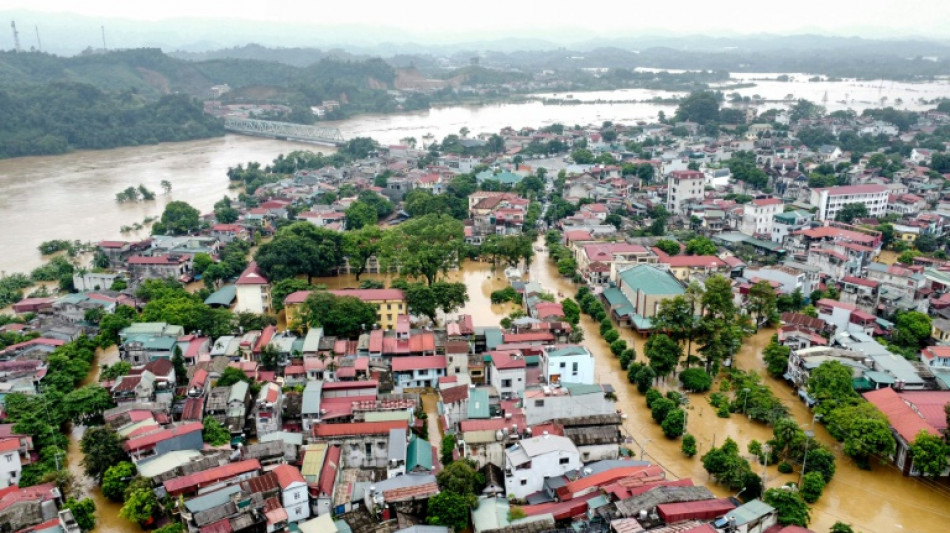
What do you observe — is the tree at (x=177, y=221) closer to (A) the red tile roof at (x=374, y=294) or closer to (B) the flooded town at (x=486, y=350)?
(B) the flooded town at (x=486, y=350)

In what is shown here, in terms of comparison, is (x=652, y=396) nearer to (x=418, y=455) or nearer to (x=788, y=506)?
(x=788, y=506)

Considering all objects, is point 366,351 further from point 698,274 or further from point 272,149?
point 272,149

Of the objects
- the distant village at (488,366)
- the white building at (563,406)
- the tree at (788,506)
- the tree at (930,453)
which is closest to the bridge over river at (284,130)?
the distant village at (488,366)

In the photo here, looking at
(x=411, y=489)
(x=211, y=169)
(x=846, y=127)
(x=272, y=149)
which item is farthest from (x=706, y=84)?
(x=411, y=489)

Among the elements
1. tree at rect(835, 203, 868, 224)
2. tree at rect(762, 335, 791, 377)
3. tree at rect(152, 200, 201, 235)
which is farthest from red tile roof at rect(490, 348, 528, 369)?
tree at rect(835, 203, 868, 224)

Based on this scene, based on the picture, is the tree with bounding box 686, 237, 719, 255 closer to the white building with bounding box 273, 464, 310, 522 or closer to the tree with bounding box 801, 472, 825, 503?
the tree with bounding box 801, 472, 825, 503

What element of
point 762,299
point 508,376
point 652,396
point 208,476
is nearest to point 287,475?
point 208,476
